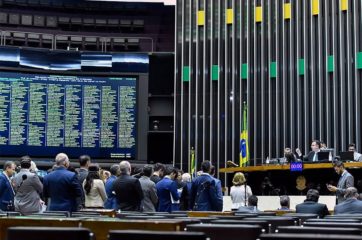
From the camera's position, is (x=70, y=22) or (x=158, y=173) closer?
(x=158, y=173)

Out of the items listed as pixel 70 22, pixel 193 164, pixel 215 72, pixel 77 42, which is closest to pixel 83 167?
pixel 193 164

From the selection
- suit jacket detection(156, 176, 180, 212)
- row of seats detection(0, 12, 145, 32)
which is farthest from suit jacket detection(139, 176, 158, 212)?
row of seats detection(0, 12, 145, 32)

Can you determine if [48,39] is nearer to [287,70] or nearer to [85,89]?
[85,89]

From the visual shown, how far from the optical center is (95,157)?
1994 centimetres

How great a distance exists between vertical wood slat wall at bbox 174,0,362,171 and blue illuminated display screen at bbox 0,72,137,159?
220 centimetres

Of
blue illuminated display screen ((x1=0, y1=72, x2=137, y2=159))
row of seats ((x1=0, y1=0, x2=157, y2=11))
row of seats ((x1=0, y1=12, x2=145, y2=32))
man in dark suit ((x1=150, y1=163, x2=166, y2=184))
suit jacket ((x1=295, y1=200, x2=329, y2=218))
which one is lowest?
suit jacket ((x1=295, y1=200, x2=329, y2=218))

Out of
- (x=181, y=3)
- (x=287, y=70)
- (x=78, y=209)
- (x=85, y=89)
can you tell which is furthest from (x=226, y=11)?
(x=78, y=209)

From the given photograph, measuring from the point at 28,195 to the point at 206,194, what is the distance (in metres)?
2.26

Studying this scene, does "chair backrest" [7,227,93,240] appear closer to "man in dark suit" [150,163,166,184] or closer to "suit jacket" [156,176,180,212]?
"suit jacket" [156,176,180,212]

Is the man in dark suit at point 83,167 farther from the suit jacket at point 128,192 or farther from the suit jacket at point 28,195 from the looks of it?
the suit jacket at point 28,195

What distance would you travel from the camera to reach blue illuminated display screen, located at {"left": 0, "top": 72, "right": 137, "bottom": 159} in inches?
758

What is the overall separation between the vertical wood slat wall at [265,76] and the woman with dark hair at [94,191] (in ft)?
38.7

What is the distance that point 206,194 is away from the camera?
28.3ft

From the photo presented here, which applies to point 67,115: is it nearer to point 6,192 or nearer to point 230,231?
point 6,192
